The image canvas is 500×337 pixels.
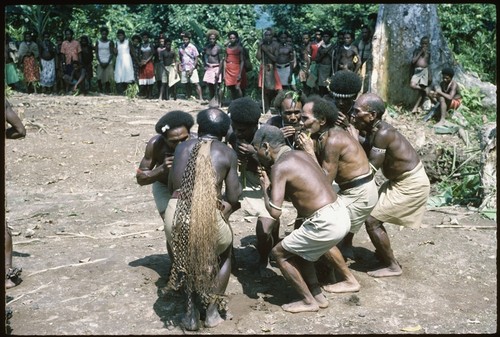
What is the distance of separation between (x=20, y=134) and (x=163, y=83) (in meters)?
10.8

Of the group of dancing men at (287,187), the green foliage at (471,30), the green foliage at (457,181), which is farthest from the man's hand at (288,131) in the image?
the green foliage at (471,30)

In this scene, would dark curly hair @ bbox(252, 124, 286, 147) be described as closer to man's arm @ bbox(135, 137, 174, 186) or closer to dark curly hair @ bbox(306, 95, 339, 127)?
dark curly hair @ bbox(306, 95, 339, 127)

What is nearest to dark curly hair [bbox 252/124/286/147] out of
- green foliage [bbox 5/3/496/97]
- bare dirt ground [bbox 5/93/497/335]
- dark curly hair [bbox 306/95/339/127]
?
dark curly hair [bbox 306/95/339/127]

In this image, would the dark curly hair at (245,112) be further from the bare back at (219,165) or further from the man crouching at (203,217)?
the bare back at (219,165)

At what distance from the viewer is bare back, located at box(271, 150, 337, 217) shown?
181 inches

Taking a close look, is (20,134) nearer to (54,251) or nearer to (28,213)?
(54,251)

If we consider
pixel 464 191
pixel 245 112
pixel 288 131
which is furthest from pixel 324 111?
pixel 464 191

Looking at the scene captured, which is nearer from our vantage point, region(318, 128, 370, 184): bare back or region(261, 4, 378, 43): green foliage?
region(318, 128, 370, 184): bare back

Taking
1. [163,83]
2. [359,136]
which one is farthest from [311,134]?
→ [163,83]

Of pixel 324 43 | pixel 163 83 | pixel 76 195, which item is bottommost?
pixel 76 195

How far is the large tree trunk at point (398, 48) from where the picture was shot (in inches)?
520

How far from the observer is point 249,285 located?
538 centimetres

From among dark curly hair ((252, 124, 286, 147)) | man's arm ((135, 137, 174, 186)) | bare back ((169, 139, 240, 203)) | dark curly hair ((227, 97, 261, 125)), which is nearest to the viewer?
bare back ((169, 139, 240, 203))

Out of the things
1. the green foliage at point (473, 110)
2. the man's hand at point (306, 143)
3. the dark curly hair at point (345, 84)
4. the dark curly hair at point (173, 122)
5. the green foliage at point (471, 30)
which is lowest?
the green foliage at point (473, 110)
